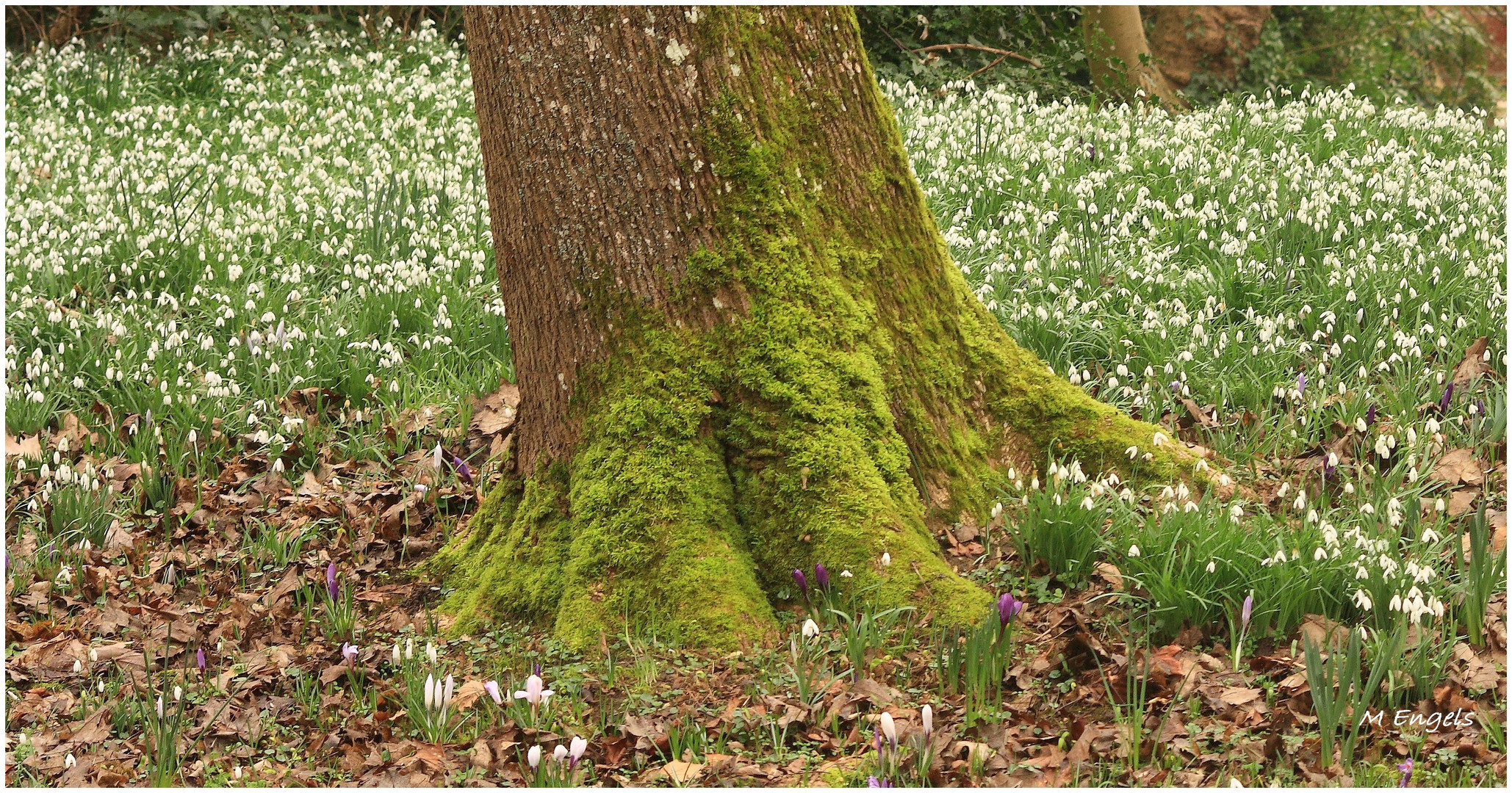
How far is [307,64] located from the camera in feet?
35.1

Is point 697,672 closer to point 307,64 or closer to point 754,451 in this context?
point 754,451

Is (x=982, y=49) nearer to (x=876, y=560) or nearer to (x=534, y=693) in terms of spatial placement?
(x=876, y=560)

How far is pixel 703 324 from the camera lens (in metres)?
3.39

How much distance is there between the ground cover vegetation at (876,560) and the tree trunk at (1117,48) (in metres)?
2.21

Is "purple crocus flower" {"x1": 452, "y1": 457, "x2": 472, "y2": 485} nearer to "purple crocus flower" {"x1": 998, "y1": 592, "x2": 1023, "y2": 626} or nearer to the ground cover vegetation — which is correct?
the ground cover vegetation

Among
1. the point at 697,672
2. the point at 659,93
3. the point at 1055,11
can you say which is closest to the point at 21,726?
the point at 697,672

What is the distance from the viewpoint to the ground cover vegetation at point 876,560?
9.05ft

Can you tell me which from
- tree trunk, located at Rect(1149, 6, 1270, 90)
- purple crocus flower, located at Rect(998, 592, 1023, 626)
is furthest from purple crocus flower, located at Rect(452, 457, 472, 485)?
tree trunk, located at Rect(1149, 6, 1270, 90)

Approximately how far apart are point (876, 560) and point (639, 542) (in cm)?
65

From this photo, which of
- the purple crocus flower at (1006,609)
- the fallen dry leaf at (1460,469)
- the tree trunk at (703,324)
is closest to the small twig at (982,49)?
the fallen dry leaf at (1460,469)

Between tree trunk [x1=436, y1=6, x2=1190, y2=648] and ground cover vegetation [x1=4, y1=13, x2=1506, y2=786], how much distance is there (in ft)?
0.49

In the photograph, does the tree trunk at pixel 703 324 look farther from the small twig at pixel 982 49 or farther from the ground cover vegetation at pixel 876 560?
the small twig at pixel 982 49

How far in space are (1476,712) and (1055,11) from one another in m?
9.54

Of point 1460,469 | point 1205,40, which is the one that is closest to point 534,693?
point 1460,469
